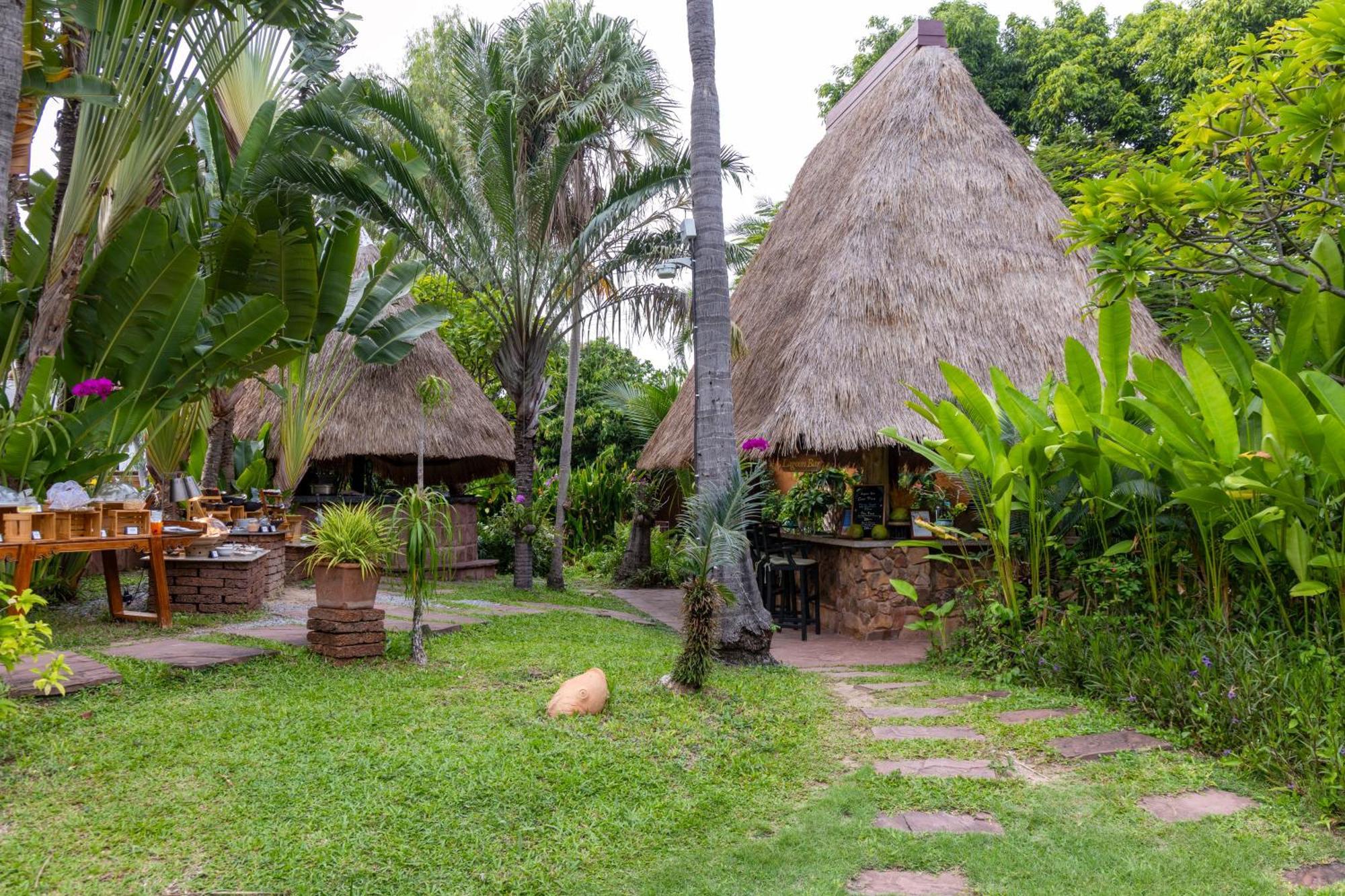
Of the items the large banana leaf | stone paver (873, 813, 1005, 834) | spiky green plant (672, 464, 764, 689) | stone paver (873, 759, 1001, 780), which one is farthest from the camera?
the large banana leaf

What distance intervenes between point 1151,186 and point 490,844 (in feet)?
13.9

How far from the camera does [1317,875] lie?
114 inches

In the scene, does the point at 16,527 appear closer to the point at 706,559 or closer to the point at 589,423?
the point at 706,559

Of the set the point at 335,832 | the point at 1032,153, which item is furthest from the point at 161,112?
the point at 1032,153

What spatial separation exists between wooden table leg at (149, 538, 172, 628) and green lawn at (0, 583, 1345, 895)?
158 cm

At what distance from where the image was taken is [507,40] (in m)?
11.2

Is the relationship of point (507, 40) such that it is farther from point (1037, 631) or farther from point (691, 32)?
point (1037, 631)

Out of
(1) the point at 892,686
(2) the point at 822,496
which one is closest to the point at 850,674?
(1) the point at 892,686

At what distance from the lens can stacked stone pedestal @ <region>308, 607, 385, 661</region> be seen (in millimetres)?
5398

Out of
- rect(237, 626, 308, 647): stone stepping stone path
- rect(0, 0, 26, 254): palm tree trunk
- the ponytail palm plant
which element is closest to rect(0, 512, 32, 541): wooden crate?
rect(237, 626, 308, 647): stone stepping stone path

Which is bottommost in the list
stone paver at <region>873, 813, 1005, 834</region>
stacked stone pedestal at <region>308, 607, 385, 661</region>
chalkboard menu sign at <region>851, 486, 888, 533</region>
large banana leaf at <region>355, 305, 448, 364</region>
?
stone paver at <region>873, 813, 1005, 834</region>

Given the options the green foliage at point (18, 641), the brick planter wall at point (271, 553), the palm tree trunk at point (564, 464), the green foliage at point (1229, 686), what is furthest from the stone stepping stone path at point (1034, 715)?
the palm tree trunk at point (564, 464)

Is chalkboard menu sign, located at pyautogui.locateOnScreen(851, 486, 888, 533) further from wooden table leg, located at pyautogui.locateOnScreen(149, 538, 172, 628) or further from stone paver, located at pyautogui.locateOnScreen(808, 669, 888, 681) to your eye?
wooden table leg, located at pyautogui.locateOnScreen(149, 538, 172, 628)

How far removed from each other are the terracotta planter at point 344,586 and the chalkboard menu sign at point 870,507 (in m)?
4.22
